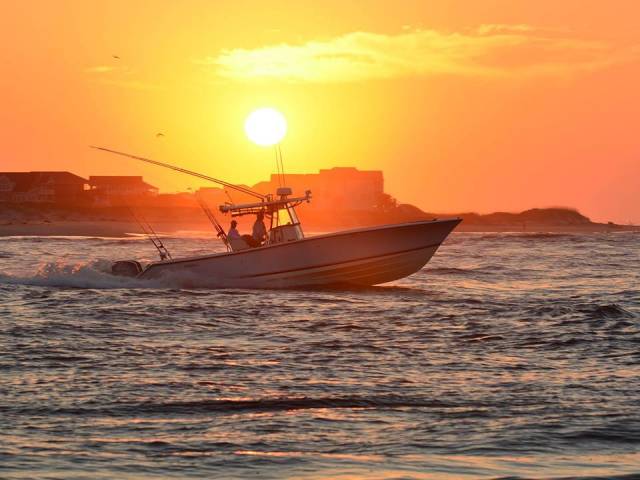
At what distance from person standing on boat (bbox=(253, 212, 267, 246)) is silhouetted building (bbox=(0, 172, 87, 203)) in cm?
10163

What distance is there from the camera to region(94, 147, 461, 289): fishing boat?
27094 millimetres

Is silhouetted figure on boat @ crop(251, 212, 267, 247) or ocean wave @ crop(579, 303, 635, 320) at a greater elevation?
silhouetted figure on boat @ crop(251, 212, 267, 247)

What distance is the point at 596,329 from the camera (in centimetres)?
2034

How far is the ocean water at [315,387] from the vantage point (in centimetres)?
1005

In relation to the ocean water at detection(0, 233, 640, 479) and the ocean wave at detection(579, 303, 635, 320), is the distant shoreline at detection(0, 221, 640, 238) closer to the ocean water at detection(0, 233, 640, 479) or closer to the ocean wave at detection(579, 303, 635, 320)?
the ocean water at detection(0, 233, 640, 479)

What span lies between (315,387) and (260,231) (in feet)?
45.0

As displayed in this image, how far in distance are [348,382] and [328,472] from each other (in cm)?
458

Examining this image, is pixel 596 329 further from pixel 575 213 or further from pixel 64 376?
pixel 575 213

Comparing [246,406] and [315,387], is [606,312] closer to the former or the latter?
[315,387]

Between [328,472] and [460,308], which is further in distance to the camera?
[460,308]

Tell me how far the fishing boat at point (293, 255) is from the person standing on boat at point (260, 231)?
7cm

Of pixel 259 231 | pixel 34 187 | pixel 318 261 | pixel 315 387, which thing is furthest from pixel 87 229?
pixel 315 387

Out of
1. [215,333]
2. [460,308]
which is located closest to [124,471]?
[215,333]

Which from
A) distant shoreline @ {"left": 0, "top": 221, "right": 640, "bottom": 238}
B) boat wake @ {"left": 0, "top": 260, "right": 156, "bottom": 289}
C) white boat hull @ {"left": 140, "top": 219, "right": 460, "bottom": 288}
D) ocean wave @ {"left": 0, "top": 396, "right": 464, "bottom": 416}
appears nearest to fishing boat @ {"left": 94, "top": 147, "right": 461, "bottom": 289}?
white boat hull @ {"left": 140, "top": 219, "right": 460, "bottom": 288}
